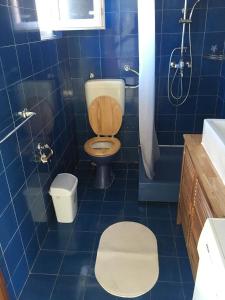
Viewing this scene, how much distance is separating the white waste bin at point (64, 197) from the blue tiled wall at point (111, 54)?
3.35ft

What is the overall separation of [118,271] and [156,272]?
0.27 metres

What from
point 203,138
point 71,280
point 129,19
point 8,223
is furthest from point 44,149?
point 129,19

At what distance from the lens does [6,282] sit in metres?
1.55

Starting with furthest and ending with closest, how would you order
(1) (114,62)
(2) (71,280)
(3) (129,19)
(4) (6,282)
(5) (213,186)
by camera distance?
(1) (114,62) < (3) (129,19) < (2) (71,280) < (4) (6,282) < (5) (213,186)

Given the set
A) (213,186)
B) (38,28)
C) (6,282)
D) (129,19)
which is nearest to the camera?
(213,186)

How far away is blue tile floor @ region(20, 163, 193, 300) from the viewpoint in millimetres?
1729

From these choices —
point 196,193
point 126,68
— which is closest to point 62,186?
point 196,193

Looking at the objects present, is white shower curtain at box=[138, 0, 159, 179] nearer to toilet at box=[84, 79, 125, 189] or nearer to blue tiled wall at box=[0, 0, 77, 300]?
toilet at box=[84, 79, 125, 189]

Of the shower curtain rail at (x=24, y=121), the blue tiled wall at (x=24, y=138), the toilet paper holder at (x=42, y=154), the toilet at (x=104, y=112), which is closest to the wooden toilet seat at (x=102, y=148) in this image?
the toilet at (x=104, y=112)

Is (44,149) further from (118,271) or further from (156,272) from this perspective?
(156,272)

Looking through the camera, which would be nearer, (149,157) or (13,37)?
(13,37)

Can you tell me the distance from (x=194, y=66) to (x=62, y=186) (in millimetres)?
1855

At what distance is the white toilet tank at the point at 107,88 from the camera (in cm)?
276

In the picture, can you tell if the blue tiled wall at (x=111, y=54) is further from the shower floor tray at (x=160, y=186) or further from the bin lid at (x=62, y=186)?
the bin lid at (x=62, y=186)
